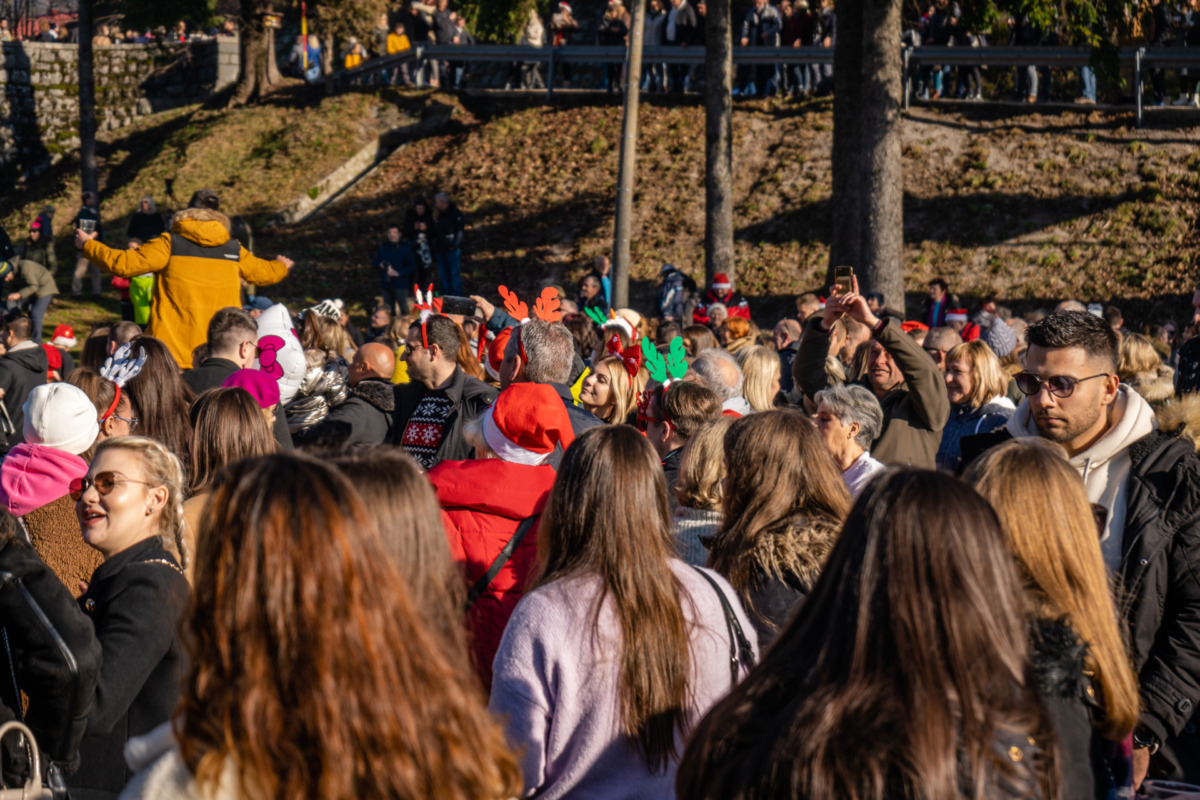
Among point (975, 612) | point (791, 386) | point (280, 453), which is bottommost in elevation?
point (791, 386)

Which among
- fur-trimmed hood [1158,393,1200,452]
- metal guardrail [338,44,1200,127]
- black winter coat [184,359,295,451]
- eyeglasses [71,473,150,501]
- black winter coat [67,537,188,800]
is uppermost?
metal guardrail [338,44,1200,127]

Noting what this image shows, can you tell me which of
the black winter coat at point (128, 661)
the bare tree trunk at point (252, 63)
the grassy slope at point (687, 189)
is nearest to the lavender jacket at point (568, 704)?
the black winter coat at point (128, 661)

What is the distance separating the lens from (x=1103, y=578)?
2.50 metres

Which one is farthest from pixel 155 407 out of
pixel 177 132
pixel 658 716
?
pixel 177 132

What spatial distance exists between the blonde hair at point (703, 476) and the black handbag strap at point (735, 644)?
1.26m

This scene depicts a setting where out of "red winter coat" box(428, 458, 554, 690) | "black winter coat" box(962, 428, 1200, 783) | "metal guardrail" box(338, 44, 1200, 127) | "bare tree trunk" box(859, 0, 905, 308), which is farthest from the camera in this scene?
"metal guardrail" box(338, 44, 1200, 127)

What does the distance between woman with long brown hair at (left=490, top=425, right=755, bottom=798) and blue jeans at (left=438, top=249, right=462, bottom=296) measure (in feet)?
50.9

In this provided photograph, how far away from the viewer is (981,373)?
5879 millimetres

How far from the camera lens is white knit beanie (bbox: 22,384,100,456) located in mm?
4250

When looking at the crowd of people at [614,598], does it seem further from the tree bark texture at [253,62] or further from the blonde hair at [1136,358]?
the tree bark texture at [253,62]

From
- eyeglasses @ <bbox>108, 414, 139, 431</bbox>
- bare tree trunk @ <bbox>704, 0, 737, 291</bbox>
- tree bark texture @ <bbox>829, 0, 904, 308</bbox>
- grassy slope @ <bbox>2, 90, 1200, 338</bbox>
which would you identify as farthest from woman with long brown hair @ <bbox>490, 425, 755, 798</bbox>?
grassy slope @ <bbox>2, 90, 1200, 338</bbox>

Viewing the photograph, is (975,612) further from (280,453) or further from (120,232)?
(120,232)

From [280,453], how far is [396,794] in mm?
640

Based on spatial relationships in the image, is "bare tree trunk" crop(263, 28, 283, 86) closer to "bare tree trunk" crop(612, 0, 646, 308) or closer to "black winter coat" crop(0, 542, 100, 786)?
"bare tree trunk" crop(612, 0, 646, 308)
